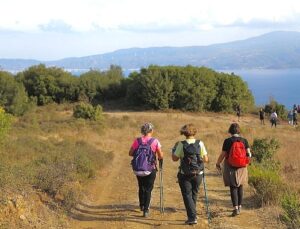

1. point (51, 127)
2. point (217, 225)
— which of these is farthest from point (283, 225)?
point (51, 127)

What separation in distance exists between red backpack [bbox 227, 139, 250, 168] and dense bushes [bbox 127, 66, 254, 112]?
34.7 metres

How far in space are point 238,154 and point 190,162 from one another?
39.6 inches

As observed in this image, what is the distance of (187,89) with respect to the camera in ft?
144

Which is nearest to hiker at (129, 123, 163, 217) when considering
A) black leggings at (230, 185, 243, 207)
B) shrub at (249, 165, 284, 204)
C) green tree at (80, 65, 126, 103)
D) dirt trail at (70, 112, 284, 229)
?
dirt trail at (70, 112, 284, 229)

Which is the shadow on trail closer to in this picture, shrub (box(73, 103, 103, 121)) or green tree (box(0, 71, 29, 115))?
shrub (box(73, 103, 103, 121))

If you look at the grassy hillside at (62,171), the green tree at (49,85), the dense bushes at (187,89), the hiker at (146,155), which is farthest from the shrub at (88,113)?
the hiker at (146,155)

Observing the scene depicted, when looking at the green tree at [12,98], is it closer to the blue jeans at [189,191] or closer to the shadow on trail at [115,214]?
the shadow on trail at [115,214]

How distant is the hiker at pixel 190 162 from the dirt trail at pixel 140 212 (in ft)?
1.40

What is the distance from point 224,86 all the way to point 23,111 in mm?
18815

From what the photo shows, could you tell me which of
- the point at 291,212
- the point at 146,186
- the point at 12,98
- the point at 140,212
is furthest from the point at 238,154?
the point at 12,98

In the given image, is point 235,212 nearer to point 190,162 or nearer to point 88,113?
point 190,162

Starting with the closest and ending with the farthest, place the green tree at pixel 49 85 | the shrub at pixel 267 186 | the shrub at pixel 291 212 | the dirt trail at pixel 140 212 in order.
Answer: the shrub at pixel 291 212
the dirt trail at pixel 140 212
the shrub at pixel 267 186
the green tree at pixel 49 85

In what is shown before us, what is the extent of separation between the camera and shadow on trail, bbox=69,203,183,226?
8.48 m

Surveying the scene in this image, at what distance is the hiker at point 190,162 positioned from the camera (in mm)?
8039
